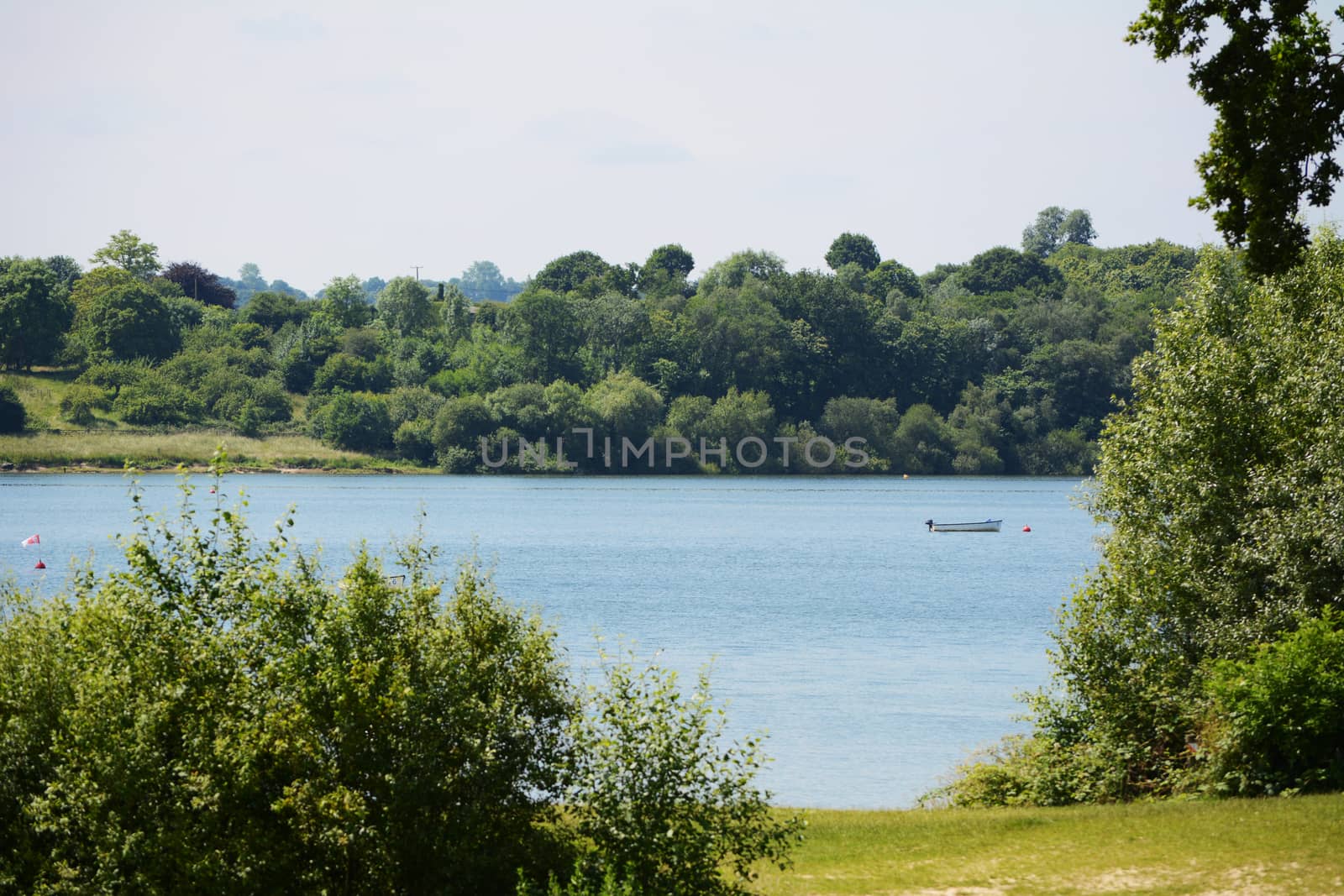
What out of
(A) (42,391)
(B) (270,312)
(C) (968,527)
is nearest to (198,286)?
(B) (270,312)

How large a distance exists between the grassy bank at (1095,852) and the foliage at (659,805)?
252 centimetres

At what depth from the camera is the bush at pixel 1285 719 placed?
64.4 ft

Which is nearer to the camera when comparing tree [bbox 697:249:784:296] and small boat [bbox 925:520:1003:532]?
small boat [bbox 925:520:1003:532]

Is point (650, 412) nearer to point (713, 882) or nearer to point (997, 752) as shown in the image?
point (997, 752)

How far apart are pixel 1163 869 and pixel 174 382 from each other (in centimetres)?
14737

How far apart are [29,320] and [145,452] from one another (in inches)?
1218

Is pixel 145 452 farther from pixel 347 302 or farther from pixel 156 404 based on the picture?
pixel 347 302

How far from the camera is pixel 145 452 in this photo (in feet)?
436

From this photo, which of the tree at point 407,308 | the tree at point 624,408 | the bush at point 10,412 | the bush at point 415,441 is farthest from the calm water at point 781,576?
the tree at point 407,308

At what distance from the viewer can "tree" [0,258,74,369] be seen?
150 m

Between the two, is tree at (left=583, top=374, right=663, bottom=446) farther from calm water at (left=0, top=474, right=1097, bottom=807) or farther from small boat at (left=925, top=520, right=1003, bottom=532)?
small boat at (left=925, top=520, right=1003, bottom=532)

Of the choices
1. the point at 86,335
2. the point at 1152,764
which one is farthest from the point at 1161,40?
the point at 86,335

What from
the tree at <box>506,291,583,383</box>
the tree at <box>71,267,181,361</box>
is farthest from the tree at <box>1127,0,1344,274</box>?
the tree at <box>71,267,181,361</box>

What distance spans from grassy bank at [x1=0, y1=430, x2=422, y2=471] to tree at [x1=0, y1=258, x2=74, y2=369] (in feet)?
69.6
